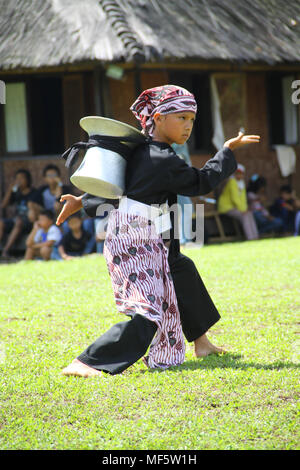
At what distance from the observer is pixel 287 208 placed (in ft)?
42.8

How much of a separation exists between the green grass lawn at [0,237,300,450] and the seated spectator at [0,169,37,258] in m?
4.71

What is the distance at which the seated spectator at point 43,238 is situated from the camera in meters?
10.1

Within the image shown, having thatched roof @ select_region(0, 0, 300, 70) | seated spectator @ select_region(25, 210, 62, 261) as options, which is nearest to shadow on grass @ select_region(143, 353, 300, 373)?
seated spectator @ select_region(25, 210, 62, 261)

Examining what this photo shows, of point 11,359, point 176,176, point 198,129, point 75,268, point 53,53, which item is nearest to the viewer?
point 176,176

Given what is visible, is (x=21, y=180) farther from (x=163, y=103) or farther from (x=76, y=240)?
(x=163, y=103)

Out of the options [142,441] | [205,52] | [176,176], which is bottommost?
[142,441]

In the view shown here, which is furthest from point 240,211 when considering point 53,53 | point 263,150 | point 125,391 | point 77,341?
point 125,391

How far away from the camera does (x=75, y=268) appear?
28.5ft

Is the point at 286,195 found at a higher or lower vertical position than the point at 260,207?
higher

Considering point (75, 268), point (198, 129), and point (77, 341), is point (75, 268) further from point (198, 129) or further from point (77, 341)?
point (198, 129)

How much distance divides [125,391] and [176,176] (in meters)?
1.21

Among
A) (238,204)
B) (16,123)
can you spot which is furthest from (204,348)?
(16,123)

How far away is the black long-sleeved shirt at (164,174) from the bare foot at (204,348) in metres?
0.94

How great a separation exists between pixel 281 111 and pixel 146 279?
1087 centimetres
